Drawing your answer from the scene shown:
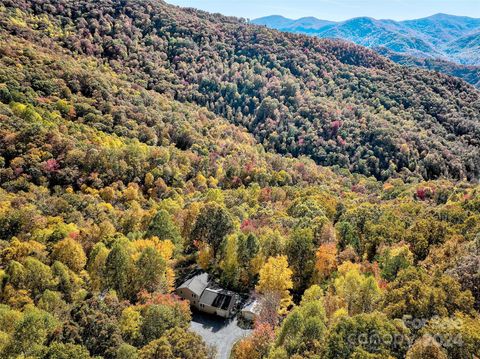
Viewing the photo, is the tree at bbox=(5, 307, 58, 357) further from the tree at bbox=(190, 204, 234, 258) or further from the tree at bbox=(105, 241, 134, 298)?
the tree at bbox=(190, 204, 234, 258)

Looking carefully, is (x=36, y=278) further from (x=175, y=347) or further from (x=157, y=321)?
(x=175, y=347)

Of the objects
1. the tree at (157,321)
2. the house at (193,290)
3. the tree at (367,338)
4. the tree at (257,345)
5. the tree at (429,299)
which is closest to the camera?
the tree at (367,338)

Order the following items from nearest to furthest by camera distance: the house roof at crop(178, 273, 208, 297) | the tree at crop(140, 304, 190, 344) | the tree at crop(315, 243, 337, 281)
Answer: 1. the tree at crop(140, 304, 190, 344)
2. the house roof at crop(178, 273, 208, 297)
3. the tree at crop(315, 243, 337, 281)

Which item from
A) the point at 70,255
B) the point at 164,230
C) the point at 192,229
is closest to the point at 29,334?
the point at 70,255

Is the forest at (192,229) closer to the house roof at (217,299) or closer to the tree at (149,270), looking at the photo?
the tree at (149,270)

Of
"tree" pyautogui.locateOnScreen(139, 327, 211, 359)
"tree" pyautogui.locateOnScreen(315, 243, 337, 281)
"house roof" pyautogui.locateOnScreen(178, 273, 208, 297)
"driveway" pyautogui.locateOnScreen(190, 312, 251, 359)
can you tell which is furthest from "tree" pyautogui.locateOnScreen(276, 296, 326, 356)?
"house roof" pyautogui.locateOnScreen(178, 273, 208, 297)

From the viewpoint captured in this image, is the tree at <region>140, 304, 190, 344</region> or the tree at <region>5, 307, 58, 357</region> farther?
the tree at <region>140, 304, 190, 344</region>


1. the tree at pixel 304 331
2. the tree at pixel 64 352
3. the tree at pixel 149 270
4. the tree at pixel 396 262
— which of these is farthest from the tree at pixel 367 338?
the tree at pixel 149 270

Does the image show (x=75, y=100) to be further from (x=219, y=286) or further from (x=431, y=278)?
(x=431, y=278)

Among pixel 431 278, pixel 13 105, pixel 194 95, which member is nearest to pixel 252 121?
pixel 194 95
